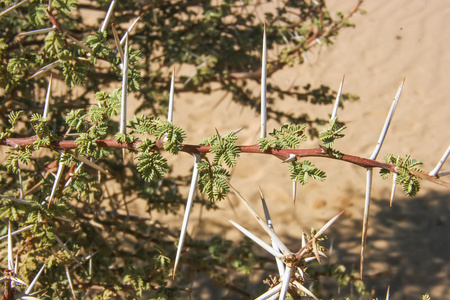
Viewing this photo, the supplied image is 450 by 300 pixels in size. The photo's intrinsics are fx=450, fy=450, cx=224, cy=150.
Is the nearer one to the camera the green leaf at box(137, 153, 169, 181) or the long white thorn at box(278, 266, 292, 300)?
the long white thorn at box(278, 266, 292, 300)

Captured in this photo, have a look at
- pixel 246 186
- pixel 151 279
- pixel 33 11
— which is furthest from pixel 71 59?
pixel 246 186

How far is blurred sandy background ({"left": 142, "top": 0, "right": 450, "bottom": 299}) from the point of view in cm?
332

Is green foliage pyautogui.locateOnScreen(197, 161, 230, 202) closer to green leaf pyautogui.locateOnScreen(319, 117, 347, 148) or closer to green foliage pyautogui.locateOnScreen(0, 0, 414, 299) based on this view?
green foliage pyautogui.locateOnScreen(0, 0, 414, 299)

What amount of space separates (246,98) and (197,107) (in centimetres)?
168

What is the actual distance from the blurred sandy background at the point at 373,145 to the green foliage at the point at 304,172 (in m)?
1.88

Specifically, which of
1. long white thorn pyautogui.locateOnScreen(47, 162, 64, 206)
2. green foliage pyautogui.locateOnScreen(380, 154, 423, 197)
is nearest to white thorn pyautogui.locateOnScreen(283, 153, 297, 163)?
green foliage pyautogui.locateOnScreen(380, 154, 423, 197)

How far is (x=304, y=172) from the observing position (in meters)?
1.15

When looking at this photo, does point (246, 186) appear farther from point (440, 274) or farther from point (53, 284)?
point (53, 284)

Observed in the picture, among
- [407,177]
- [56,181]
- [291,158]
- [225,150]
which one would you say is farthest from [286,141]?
[56,181]

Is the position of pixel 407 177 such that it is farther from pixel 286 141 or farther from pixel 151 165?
pixel 151 165

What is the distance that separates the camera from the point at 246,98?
2777 mm

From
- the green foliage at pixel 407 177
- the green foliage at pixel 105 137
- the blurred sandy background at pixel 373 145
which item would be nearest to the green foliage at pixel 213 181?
the green foliage at pixel 105 137

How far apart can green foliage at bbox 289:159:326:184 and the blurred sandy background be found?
Answer: 1.88 meters

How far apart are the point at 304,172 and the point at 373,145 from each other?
3.18m
